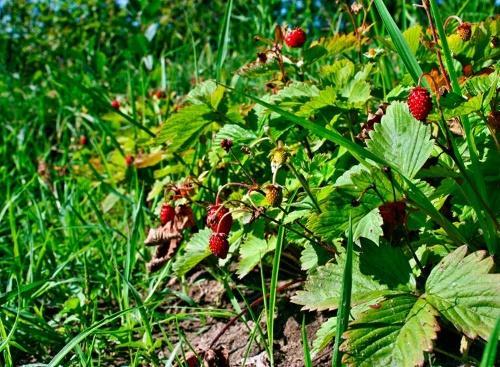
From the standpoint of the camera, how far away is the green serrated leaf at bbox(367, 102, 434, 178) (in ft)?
3.95

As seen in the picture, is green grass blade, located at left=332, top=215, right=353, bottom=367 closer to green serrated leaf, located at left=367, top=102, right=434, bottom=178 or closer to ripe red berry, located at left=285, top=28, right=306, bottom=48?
green serrated leaf, located at left=367, top=102, right=434, bottom=178

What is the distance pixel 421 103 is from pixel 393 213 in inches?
9.2

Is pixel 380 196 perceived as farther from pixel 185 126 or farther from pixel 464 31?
pixel 185 126

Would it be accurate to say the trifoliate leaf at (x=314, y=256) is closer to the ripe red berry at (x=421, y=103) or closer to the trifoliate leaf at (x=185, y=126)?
the ripe red berry at (x=421, y=103)

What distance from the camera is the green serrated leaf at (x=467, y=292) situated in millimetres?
1060

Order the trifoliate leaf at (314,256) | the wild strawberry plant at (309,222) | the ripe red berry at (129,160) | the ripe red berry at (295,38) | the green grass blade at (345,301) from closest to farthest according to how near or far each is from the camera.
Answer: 1. the green grass blade at (345,301)
2. the wild strawberry plant at (309,222)
3. the trifoliate leaf at (314,256)
4. the ripe red berry at (295,38)
5. the ripe red berry at (129,160)

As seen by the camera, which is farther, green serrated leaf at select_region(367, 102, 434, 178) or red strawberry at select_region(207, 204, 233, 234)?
red strawberry at select_region(207, 204, 233, 234)

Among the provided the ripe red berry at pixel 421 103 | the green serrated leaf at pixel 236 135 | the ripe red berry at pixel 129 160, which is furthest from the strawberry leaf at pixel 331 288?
the ripe red berry at pixel 129 160

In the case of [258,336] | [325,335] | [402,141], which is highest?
[402,141]

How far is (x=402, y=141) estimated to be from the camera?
1244mm

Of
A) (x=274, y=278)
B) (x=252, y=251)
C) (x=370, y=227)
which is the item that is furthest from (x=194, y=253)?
(x=370, y=227)

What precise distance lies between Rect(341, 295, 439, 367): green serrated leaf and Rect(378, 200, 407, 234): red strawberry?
15cm

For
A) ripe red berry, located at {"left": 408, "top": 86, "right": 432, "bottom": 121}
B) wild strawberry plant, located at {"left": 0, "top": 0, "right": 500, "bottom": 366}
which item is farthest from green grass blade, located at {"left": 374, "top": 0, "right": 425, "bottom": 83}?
ripe red berry, located at {"left": 408, "top": 86, "right": 432, "bottom": 121}

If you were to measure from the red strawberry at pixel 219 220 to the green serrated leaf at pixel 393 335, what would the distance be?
34 cm
